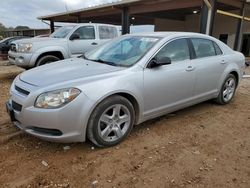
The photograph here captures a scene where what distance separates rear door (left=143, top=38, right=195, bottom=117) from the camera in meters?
3.48

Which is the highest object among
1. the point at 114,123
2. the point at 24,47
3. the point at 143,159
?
the point at 24,47

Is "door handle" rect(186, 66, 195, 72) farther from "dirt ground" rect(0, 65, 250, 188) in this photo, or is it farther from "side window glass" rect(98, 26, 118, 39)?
"side window glass" rect(98, 26, 118, 39)

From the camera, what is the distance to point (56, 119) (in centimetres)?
271

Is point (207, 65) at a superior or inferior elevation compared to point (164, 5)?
inferior

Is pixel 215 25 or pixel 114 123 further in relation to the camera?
pixel 215 25

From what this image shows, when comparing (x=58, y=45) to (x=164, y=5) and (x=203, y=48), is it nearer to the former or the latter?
(x=203, y=48)

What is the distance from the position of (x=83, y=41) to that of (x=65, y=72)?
5155 millimetres

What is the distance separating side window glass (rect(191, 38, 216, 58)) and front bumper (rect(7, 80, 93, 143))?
8.00 feet

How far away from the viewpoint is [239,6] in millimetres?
12039

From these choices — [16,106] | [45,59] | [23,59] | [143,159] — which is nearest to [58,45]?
[45,59]

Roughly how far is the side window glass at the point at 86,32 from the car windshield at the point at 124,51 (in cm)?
419

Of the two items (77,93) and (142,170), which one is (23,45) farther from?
(142,170)

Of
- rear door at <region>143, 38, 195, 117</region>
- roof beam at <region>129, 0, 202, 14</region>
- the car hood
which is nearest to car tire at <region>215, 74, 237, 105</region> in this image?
rear door at <region>143, 38, 195, 117</region>

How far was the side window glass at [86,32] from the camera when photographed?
8.19m
